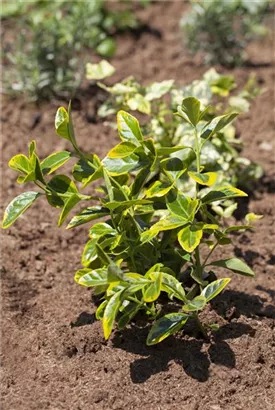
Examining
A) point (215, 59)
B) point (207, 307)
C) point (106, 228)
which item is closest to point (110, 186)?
point (106, 228)

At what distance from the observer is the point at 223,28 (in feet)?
18.2

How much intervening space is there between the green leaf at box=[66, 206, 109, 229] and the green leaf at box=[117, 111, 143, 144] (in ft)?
0.96

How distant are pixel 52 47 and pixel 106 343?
2.57 meters

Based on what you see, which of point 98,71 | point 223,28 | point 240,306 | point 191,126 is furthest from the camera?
point 223,28

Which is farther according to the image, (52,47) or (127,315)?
(52,47)

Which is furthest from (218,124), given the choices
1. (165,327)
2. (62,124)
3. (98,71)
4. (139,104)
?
(98,71)

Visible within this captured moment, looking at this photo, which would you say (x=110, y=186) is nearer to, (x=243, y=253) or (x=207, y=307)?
(x=207, y=307)

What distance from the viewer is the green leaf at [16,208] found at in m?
2.77

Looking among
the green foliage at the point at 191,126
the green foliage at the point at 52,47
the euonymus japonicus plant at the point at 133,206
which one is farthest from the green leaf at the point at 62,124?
the green foliage at the point at 52,47

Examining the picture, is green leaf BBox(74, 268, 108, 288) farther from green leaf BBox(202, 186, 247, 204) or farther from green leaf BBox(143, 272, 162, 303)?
green leaf BBox(202, 186, 247, 204)

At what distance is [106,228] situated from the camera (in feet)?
9.57

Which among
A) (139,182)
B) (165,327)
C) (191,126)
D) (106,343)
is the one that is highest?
(139,182)

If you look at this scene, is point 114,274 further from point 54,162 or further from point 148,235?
point 54,162

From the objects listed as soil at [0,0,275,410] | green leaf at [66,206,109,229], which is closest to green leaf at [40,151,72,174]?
green leaf at [66,206,109,229]
